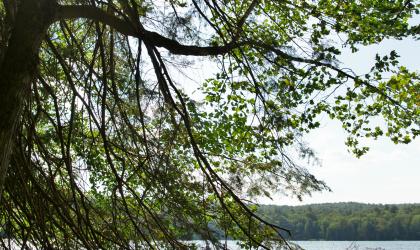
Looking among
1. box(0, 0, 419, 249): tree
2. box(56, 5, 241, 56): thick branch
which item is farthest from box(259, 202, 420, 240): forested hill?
box(56, 5, 241, 56): thick branch

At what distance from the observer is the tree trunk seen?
2.17 meters

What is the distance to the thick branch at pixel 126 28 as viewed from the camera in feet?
8.70

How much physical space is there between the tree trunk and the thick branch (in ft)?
0.58

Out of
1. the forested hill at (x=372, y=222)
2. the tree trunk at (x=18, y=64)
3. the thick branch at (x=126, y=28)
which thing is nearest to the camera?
the tree trunk at (x=18, y=64)

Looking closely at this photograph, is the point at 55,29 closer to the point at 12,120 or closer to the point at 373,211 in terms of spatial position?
the point at 12,120

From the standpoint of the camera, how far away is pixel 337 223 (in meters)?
29.1

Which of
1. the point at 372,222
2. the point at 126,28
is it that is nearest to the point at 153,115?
the point at 126,28

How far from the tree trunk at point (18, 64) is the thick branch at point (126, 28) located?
0.18 metres

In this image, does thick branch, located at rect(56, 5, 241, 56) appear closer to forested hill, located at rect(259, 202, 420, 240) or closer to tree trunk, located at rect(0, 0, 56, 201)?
tree trunk, located at rect(0, 0, 56, 201)

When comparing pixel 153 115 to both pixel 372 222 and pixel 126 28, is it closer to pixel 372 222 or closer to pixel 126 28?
pixel 126 28

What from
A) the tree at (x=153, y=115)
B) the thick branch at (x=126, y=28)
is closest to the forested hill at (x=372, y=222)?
the tree at (x=153, y=115)

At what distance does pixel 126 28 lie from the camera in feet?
9.41

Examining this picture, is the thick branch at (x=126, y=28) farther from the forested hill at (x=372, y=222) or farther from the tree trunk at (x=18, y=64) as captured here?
the forested hill at (x=372, y=222)

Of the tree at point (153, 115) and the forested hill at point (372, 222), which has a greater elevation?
the forested hill at point (372, 222)
